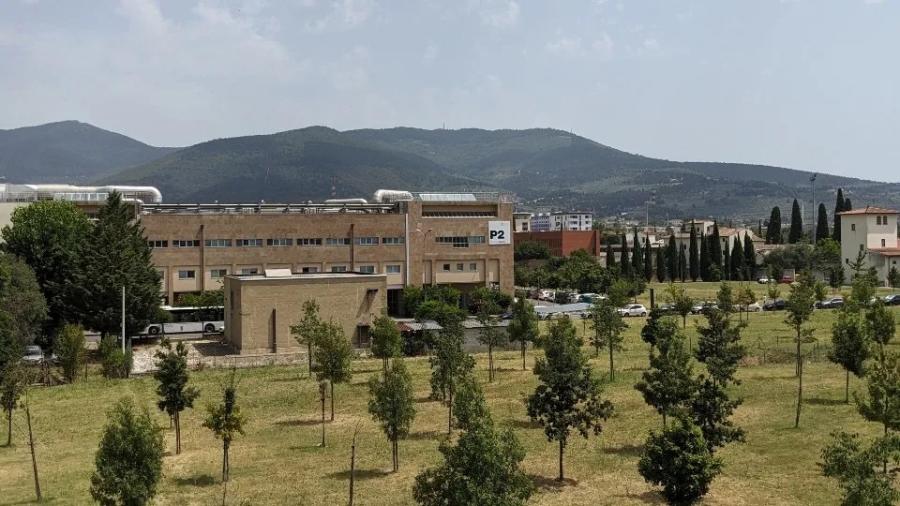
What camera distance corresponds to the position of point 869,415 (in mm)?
21078

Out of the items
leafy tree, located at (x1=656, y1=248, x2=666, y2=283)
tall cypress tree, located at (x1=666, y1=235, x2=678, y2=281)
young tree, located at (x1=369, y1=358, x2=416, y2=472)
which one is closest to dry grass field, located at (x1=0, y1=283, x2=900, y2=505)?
young tree, located at (x1=369, y1=358, x2=416, y2=472)

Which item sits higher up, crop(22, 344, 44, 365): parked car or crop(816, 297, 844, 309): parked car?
crop(816, 297, 844, 309): parked car

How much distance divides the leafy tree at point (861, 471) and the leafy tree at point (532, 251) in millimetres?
102746

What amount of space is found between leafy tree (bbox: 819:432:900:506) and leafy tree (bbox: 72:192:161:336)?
136ft

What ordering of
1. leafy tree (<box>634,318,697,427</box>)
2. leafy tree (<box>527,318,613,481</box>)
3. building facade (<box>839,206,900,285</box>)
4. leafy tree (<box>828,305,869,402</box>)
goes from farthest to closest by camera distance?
building facade (<box>839,206,900,285</box>) → leafy tree (<box>828,305,869,402</box>) → leafy tree (<box>634,318,697,427</box>) → leafy tree (<box>527,318,613,481</box>)

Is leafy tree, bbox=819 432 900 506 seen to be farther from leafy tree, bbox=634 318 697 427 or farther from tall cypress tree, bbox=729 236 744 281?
tall cypress tree, bbox=729 236 744 281

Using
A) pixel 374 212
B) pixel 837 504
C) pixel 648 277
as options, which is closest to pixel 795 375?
pixel 837 504

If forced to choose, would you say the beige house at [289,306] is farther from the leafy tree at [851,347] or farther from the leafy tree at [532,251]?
the leafy tree at [532,251]

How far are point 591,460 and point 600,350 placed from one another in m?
23.4

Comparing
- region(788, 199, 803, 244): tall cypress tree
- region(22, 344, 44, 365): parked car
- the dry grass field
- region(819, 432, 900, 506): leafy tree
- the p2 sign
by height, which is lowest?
the dry grass field

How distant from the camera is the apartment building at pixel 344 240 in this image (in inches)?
2667

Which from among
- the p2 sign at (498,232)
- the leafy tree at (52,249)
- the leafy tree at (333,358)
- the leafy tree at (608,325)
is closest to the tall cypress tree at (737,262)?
the p2 sign at (498,232)

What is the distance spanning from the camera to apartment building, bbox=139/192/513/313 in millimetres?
67750

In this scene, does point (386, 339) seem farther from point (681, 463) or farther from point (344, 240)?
point (344, 240)
